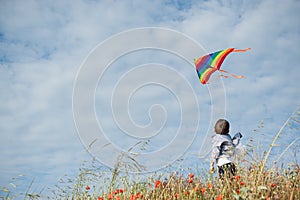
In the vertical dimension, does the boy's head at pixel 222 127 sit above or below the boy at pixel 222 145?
above

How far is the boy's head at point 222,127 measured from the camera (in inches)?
348

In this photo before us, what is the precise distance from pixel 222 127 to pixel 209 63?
181cm

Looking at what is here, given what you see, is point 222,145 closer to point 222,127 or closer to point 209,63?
point 222,127

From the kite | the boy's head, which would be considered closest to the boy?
the boy's head

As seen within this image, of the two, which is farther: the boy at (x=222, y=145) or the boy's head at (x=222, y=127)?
the boy's head at (x=222, y=127)

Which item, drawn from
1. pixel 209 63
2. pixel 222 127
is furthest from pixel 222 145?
pixel 209 63

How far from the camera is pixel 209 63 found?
31.5 feet

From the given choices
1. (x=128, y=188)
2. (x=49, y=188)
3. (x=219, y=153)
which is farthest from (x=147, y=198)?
(x=219, y=153)

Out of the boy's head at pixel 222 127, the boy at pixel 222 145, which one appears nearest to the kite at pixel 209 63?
the boy's head at pixel 222 127

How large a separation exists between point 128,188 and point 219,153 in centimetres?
305

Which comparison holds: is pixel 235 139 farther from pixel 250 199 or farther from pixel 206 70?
pixel 250 199

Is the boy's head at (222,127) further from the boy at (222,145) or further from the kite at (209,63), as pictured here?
the kite at (209,63)

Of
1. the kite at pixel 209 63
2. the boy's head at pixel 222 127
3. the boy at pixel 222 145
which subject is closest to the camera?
the boy at pixel 222 145

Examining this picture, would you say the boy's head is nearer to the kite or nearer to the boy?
the boy
